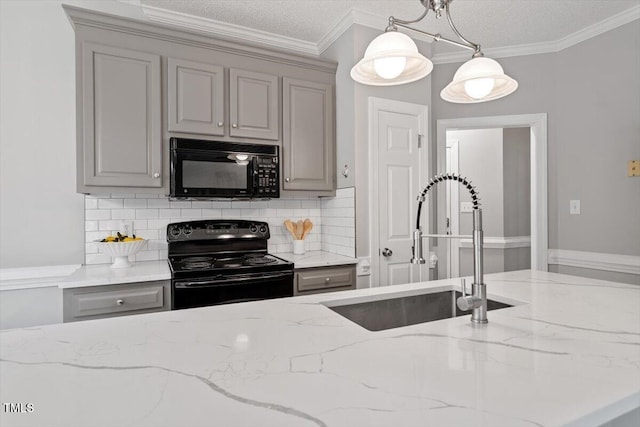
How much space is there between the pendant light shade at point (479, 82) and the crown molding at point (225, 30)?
65.7 inches

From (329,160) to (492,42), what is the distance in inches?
66.2

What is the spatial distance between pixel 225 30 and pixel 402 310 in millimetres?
2411

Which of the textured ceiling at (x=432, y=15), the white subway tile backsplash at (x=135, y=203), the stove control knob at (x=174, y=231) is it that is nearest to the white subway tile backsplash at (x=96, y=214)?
the white subway tile backsplash at (x=135, y=203)

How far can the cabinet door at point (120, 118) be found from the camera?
212 cm

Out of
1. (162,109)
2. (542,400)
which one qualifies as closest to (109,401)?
(542,400)

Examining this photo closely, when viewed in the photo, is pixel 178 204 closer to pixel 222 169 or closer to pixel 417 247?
pixel 222 169

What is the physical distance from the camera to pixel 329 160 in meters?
2.83

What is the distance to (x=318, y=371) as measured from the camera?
751 mm

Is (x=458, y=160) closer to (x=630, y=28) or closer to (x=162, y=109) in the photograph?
(x=630, y=28)

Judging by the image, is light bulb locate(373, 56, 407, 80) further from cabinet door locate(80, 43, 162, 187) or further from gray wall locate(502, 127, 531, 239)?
gray wall locate(502, 127, 531, 239)

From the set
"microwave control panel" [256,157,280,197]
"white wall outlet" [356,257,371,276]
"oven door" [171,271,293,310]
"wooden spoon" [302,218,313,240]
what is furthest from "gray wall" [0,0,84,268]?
"white wall outlet" [356,257,371,276]

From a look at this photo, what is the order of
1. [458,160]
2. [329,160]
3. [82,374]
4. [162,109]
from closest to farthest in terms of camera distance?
[82,374] < [162,109] < [329,160] < [458,160]

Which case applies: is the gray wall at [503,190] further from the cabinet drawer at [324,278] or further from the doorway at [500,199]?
the cabinet drawer at [324,278]

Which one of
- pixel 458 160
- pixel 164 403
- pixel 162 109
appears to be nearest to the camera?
pixel 164 403
